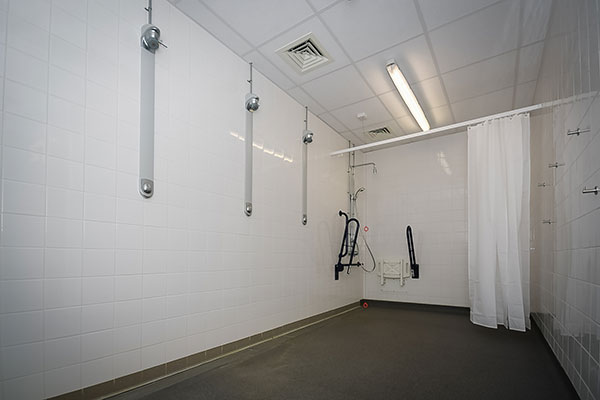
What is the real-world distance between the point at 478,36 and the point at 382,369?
9.34 feet

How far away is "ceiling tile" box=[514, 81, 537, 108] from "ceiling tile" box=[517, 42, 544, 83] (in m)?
0.13

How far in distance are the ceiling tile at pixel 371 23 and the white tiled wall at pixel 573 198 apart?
1034 millimetres

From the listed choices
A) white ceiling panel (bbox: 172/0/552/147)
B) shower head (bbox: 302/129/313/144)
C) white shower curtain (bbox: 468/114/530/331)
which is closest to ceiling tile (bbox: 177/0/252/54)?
white ceiling panel (bbox: 172/0/552/147)

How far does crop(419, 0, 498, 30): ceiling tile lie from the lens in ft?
7.86

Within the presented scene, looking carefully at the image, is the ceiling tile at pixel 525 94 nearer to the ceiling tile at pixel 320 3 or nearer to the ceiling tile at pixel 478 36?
the ceiling tile at pixel 478 36

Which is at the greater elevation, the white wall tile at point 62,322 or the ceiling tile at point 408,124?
the ceiling tile at point 408,124

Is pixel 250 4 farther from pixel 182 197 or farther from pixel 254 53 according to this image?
pixel 182 197

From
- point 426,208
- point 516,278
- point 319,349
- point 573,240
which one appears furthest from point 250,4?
point 426,208

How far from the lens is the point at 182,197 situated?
2.43 metres

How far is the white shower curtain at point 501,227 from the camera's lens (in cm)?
335

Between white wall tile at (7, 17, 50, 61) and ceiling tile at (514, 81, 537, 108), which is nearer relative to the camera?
white wall tile at (7, 17, 50, 61)

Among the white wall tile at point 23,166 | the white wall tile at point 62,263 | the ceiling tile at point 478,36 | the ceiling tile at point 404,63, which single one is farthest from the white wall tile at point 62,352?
the ceiling tile at point 478,36

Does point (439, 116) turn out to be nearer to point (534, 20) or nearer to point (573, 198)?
point (534, 20)

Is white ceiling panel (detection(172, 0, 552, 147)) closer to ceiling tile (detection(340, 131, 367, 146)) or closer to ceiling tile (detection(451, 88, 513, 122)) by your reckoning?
ceiling tile (detection(451, 88, 513, 122))
